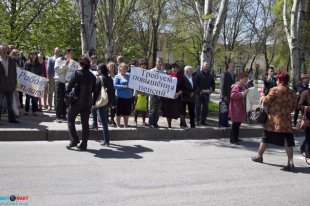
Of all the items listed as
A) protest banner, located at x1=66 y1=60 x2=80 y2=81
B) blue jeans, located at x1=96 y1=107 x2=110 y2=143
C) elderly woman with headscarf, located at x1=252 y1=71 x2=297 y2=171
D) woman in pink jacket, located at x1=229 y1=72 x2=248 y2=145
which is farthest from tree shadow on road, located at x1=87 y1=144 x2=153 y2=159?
elderly woman with headscarf, located at x1=252 y1=71 x2=297 y2=171

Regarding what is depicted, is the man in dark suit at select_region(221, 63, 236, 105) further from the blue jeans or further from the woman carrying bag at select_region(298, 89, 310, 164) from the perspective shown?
the blue jeans

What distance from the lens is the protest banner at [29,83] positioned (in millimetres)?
11148

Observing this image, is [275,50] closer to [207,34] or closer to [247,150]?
[207,34]

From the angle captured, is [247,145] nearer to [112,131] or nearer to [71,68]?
[112,131]

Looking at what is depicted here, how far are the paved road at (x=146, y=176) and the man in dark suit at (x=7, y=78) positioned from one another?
Answer: 4.78 ft

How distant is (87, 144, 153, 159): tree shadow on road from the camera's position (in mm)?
8145

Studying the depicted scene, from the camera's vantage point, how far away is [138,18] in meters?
35.3

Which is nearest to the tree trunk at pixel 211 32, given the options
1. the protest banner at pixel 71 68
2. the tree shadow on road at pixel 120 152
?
the protest banner at pixel 71 68

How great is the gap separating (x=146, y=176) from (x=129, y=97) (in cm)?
387

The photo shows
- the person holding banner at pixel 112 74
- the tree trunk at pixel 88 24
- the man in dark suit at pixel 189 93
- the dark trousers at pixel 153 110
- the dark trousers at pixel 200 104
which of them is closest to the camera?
the person holding banner at pixel 112 74

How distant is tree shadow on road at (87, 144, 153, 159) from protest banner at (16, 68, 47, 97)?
319 cm

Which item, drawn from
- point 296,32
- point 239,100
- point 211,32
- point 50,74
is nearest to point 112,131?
point 239,100

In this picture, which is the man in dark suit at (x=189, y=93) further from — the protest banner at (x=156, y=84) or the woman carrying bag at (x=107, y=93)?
the woman carrying bag at (x=107, y=93)

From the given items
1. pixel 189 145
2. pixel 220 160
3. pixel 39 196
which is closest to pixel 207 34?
pixel 189 145
